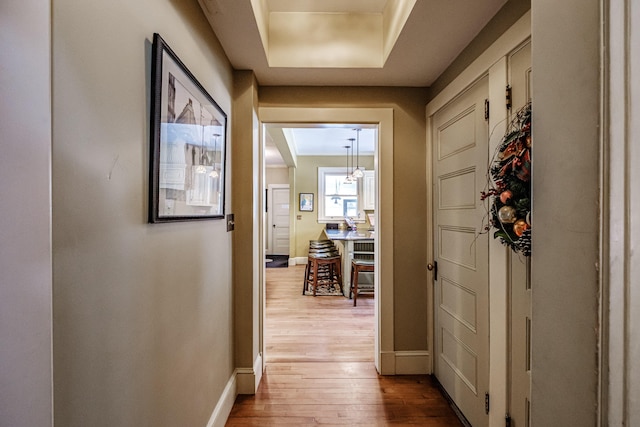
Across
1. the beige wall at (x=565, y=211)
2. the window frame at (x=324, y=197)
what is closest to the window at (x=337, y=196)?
the window frame at (x=324, y=197)

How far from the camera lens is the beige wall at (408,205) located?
90.8 inches

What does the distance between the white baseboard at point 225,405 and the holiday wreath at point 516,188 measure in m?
1.71

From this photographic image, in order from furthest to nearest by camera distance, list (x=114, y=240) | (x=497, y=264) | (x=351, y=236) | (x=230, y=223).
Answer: (x=351, y=236) < (x=230, y=223) < (x=497, y=264) < (x=114, y=240)

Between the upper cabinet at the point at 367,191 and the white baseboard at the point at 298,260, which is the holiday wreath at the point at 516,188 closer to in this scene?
the upper cabinet at the point at 367,191

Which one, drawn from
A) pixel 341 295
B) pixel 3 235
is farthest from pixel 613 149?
pixel 341 295

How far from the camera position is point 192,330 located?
1369 millimetres

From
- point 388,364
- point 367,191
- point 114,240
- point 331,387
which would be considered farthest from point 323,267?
point 114,240

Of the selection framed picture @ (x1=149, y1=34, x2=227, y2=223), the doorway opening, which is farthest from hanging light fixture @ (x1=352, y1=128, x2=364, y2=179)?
framed picture @ (x1=149, y1=34, x2=227, y2=223)

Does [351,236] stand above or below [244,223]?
below

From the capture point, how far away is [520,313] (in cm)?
137

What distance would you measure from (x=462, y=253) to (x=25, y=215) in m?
1.95

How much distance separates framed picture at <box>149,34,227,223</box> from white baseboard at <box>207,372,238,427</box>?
1.09m

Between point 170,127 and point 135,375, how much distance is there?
85 cm

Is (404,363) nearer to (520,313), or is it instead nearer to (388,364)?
(388,364)
